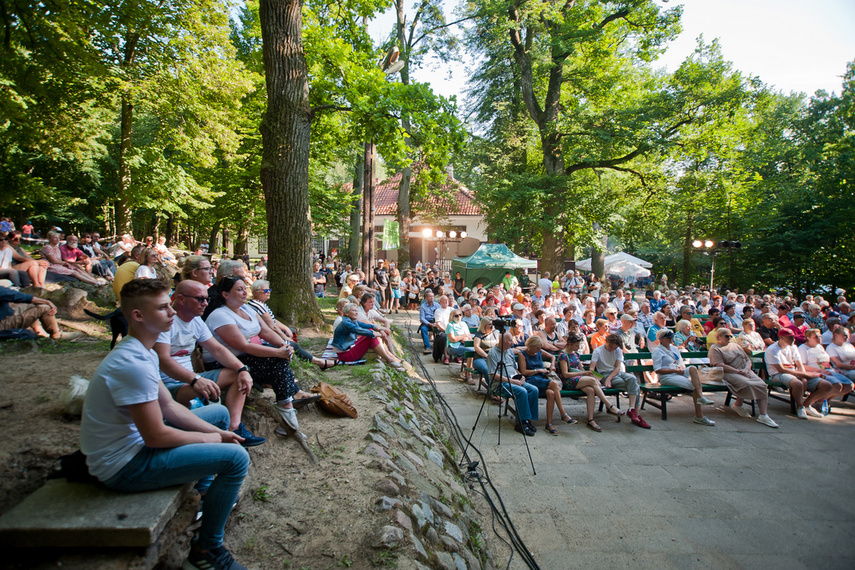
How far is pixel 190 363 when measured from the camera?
3.26 meters

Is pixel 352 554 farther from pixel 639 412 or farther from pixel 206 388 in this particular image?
pixel 639 412

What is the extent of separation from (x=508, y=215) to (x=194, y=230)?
2407 cm

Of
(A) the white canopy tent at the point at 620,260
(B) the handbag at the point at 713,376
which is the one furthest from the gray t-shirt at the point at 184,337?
(A) the white canopy tent at the point at 620,260

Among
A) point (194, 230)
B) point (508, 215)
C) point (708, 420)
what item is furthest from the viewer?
point (194, 230)

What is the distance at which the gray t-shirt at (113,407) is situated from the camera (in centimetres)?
201

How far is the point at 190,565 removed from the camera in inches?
87.2

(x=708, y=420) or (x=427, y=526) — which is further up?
(x=427, y=526)

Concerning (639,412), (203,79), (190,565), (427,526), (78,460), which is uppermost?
(203,79)

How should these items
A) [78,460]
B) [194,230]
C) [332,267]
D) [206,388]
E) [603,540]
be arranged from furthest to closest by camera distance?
[194,230] → [332,267] → [603,540] → [206,388] → [78,460]

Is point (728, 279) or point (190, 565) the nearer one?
point (190, 565)

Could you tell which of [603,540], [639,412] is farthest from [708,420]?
[603,540]

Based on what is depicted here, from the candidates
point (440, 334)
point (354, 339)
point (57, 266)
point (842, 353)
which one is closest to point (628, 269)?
point (842, 353)

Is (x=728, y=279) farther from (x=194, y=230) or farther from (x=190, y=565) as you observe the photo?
(x=194, y=230)

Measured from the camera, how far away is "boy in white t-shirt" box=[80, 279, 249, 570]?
2.02 metres
